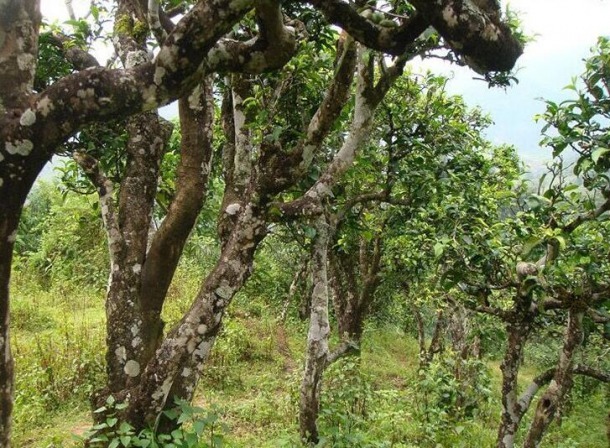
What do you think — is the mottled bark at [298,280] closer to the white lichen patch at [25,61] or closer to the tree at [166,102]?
the tree at [166,102]

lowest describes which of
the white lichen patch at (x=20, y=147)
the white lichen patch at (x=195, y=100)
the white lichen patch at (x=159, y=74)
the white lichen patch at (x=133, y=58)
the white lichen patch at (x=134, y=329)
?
the white lichen patch at (x=134, y=329)

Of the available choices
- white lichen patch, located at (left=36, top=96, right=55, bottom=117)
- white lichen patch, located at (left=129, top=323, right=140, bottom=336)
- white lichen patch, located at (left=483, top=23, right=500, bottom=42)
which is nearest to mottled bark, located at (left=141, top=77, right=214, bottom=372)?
white lichen patch, located at (left=129, top=323, right=140, bottom=336)

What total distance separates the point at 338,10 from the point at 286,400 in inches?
250

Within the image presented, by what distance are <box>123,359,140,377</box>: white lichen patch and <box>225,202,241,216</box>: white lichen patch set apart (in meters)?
1.48

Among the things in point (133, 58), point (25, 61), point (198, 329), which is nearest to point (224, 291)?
point (198, 329)

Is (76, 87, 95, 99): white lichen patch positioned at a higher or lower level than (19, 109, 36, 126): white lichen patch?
higher

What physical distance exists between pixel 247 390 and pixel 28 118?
297 inches

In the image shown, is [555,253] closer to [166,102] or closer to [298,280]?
[166,102]

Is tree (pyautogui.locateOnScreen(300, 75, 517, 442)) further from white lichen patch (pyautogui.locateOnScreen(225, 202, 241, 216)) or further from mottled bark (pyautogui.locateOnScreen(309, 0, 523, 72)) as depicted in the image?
mottled bark (pyautogui.locateOnScreen(309, 0, 523, 72))

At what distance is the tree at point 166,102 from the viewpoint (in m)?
2.22

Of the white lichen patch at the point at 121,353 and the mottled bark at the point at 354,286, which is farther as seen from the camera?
the mottled bark at the point at 354,286

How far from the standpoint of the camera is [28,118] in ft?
7.27

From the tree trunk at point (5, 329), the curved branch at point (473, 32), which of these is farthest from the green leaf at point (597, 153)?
the tree trunk at point (5, 329)

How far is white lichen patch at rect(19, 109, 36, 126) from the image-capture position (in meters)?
2.21
